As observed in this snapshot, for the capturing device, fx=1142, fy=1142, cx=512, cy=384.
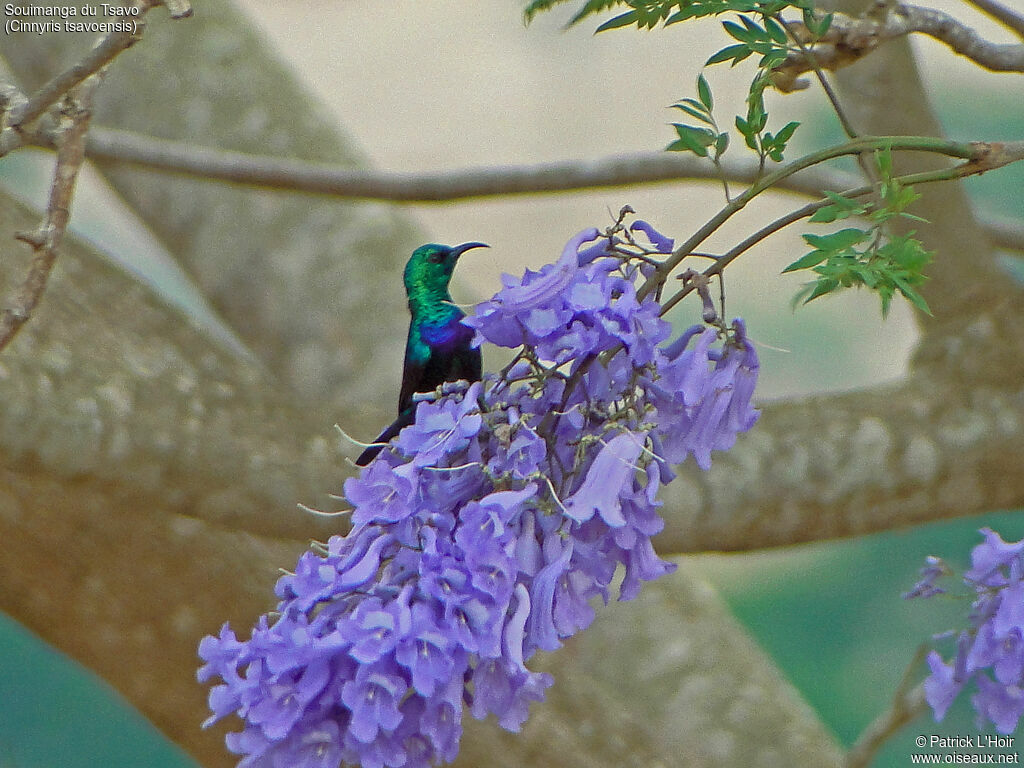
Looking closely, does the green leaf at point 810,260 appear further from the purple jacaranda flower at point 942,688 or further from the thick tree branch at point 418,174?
the thick tree branch at point 418,174

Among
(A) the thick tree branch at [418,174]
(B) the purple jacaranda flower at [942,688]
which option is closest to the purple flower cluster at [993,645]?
(B) the purple jacaranda flower at [942,688]

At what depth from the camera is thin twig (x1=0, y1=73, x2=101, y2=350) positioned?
50 cm

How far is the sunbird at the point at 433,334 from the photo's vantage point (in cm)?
56

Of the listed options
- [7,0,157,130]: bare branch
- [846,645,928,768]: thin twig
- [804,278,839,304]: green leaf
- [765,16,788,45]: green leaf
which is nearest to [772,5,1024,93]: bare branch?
[765,16,788,45]: green leaf

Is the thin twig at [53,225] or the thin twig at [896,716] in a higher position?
the thin twig at [53,225]

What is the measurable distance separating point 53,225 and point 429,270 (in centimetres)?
17

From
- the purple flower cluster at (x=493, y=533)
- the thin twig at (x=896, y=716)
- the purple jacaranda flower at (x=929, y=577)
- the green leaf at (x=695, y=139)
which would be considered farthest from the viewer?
the thin twig at (x=896, y=716)

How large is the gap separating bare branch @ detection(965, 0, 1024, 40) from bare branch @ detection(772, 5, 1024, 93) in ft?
0.46

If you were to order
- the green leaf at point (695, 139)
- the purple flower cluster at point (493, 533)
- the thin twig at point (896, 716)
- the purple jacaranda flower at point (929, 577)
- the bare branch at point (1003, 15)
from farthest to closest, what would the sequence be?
the thin twig at point (896, 716)
the bare branch at point (1003, 15)
the purple jacaranda flower at point (929, 577)
the green leaf at point (695, 139)
the purple flower cluster at point (493, 533)

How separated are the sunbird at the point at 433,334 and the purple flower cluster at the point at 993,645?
0.25 m

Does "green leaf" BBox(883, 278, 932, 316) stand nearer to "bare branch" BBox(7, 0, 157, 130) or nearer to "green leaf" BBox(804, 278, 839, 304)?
"green leaf" BBox(804, 278, 839, 304)

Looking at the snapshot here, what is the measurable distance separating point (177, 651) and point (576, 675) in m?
0.38

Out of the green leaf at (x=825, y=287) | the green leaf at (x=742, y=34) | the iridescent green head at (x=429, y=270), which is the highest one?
the green leaf at (x=742, y=34)

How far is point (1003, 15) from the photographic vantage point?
0.78 m
